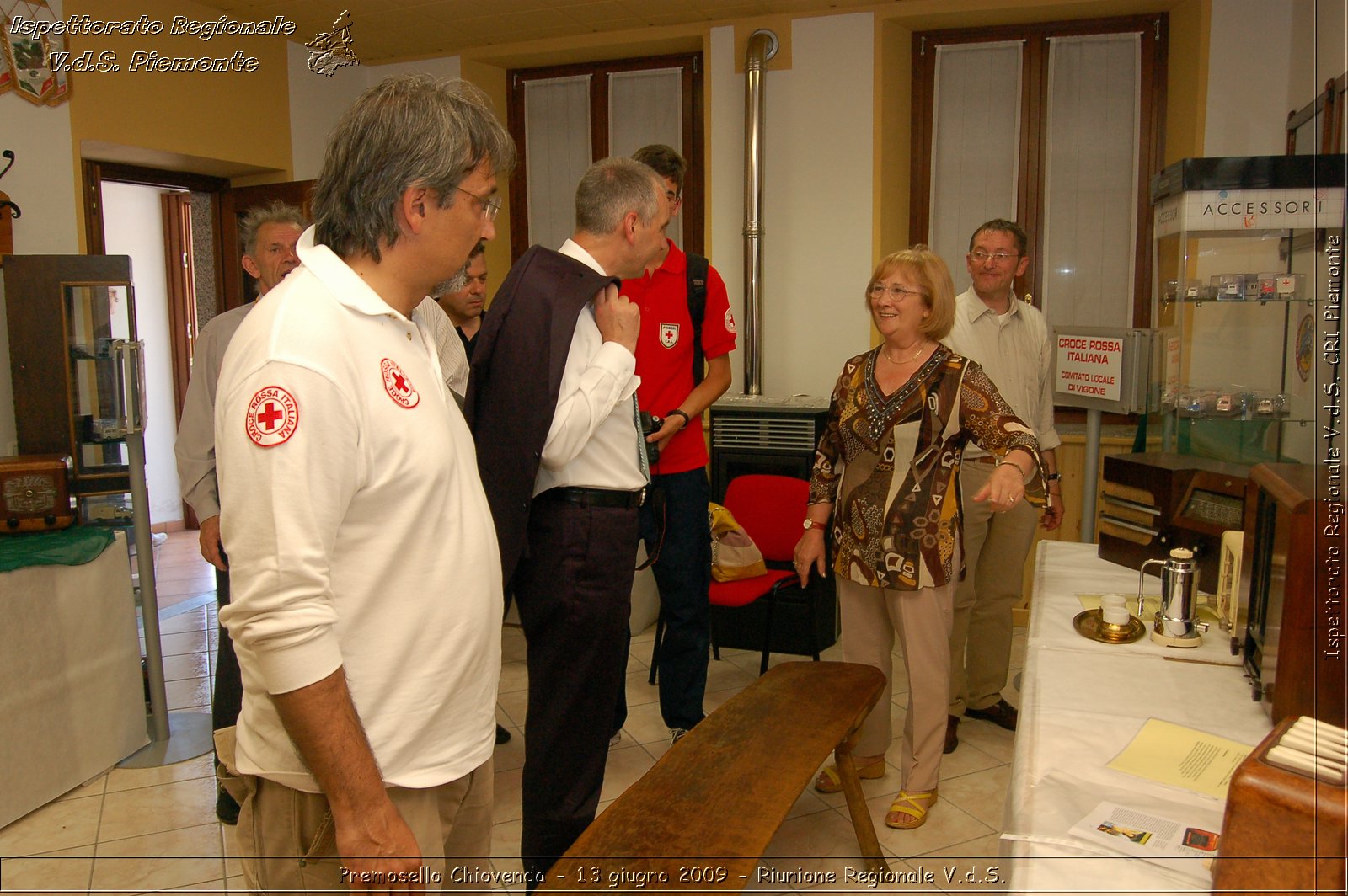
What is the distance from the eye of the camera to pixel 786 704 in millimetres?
2422

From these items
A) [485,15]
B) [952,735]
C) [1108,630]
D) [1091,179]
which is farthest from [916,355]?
[485,15]

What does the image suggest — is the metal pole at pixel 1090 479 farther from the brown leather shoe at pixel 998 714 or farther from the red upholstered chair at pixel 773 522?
the red upholstered chair at pixel 773 522

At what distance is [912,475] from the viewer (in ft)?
8.66

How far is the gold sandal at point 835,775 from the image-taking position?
2.97 meters

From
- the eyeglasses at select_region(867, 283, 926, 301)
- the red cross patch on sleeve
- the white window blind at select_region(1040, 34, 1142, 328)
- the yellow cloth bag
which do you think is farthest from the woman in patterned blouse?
the white window blind at select_region(1040, 34, 1142, 328)

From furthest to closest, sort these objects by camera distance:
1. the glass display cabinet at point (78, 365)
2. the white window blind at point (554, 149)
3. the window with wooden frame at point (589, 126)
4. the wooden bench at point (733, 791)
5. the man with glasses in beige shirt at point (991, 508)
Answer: the white window blind at point (554, 149)
the window with wooden frame at point (589, 126)
the glass display cabinet at point (78, 365)
the man with glasses in beige shirt at point (991, 508)
the wooden bench at point (733, 791)

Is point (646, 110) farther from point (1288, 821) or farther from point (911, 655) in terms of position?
point (1288, 821)

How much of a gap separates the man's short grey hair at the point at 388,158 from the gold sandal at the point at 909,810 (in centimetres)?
218

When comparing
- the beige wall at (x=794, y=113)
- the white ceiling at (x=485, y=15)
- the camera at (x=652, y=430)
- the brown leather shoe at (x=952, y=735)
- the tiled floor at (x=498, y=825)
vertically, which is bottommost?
the tiled floor at (x=498, y=825)

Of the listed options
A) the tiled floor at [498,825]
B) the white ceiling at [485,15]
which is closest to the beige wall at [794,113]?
the white ceiling at [485,15]

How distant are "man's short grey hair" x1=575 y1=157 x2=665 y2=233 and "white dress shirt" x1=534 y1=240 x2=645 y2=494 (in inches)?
2.9

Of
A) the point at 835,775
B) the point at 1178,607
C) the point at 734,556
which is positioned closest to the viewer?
the point at 1178,607

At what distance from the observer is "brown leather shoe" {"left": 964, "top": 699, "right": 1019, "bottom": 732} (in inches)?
136

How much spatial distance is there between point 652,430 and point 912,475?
0.74 m
